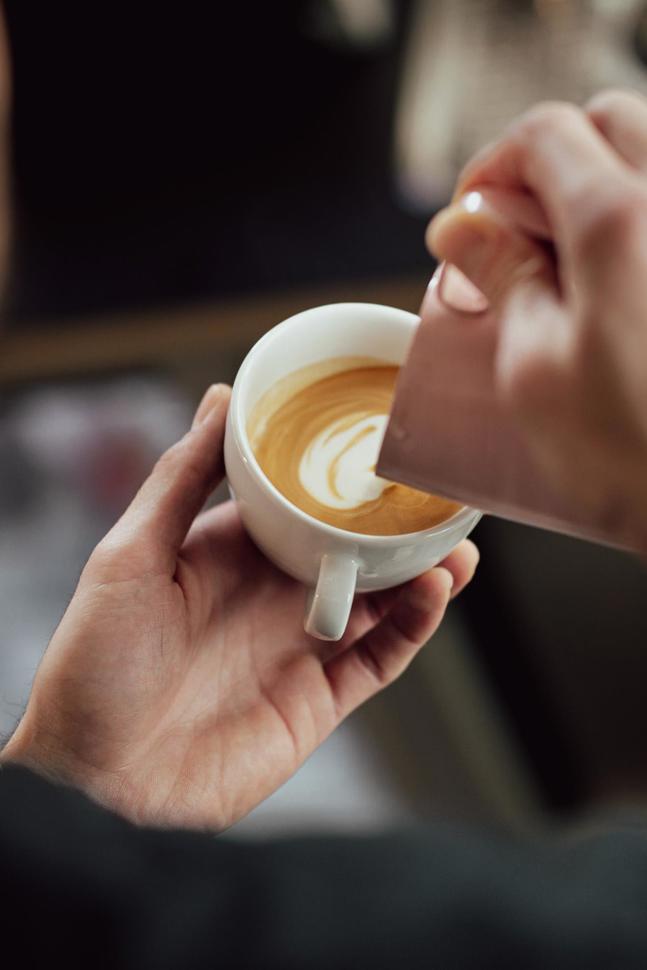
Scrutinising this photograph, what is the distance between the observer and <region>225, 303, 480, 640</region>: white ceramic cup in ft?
2.11

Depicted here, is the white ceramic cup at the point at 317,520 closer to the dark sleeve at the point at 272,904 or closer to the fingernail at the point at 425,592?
the fingernail at the point at 425,592

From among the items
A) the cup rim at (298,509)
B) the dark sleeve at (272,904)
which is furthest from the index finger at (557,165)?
the dark sleeve at (272,904)

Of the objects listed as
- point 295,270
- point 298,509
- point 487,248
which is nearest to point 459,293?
point 487,248

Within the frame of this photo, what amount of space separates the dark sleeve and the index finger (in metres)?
0.28

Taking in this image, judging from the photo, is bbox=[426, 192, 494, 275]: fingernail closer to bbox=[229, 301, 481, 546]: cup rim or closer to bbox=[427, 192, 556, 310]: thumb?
bbox=[427, 192, 556, 310]: thumb

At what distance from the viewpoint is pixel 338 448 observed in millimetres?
741

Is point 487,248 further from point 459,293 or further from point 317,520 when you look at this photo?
point 317,520

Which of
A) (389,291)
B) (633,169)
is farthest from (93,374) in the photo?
(633,169)

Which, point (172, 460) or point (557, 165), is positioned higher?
A: point (557, 165)

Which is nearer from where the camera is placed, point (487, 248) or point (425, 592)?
point (487, 248)

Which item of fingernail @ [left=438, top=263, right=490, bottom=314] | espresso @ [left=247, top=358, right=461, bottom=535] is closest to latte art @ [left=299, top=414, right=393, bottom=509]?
espresso @ [left=247, top=358, right=461, bottom=535]

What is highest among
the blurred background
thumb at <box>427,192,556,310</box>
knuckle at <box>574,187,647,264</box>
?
knuckle at <box>574,187,647,264</box>

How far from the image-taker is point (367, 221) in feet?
4.48

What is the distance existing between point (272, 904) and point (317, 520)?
30cm
